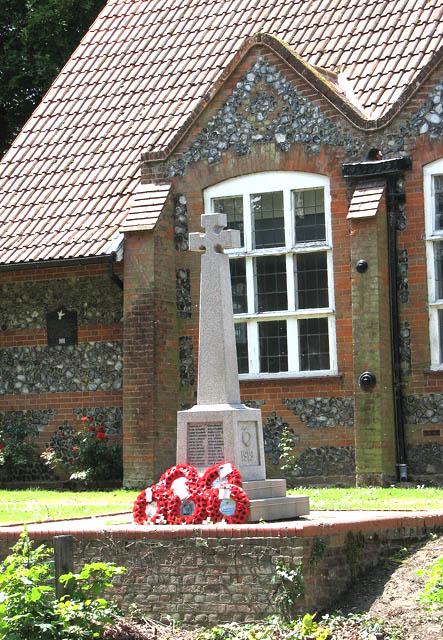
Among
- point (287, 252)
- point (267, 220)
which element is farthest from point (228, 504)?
point (267, 220)

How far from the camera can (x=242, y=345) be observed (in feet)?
70.2

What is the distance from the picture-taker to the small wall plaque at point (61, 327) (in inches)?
893

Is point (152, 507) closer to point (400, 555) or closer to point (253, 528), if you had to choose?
point (253, 528)

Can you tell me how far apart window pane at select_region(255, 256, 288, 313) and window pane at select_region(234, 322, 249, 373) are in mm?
432

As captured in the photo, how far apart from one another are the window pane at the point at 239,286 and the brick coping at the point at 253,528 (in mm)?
7200

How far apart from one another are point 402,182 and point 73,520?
7803mm

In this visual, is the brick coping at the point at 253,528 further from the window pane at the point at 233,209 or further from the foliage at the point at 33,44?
the foliage at the point at 33,44

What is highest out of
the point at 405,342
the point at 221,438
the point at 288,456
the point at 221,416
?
the point at 405,342

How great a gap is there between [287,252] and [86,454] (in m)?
4.60

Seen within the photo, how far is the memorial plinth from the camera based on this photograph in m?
14.1

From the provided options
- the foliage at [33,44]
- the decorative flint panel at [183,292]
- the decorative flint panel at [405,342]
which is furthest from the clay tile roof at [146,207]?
the foliage at [33,44]

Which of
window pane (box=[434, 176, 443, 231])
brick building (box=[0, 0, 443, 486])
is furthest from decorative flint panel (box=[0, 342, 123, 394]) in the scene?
window pane (box=[434, 176, 443, 231])

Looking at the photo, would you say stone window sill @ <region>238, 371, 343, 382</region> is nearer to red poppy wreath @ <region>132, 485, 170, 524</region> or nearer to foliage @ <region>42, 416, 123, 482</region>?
Answer: foliage @ <region>42, 416, 123, 482</region>

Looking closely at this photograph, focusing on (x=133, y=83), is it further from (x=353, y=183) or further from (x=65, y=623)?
(x=65, y=623)
